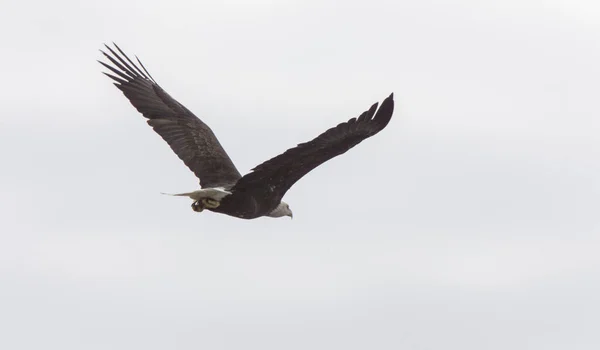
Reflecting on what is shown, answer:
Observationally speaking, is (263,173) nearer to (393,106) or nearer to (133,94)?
(393,106)

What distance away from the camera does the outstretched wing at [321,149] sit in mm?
18250

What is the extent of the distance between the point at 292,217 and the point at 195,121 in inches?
84.6

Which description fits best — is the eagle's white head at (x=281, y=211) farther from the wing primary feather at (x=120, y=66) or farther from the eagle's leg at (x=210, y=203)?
the wing primary feather at (x=120, y=66)

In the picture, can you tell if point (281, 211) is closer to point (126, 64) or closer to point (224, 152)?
point (224, 152)

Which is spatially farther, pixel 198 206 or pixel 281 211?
pixel 281 211

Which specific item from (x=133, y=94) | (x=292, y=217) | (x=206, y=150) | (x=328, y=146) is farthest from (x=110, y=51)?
(x=328, y=146)

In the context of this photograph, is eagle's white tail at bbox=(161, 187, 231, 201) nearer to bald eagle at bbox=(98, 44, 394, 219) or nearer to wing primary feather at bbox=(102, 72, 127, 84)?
bald eagle at bbox=(98, 44, 394, 219)

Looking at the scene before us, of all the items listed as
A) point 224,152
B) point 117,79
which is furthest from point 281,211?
point 117,79

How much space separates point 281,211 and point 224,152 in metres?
1.55

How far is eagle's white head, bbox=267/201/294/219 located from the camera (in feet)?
68.3

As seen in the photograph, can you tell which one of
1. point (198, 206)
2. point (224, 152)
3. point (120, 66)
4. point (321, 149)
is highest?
point (120, 66)

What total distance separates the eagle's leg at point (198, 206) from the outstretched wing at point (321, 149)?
65 centimetres

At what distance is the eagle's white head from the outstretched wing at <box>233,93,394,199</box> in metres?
1.32

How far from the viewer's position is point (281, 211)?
69.0 feet
